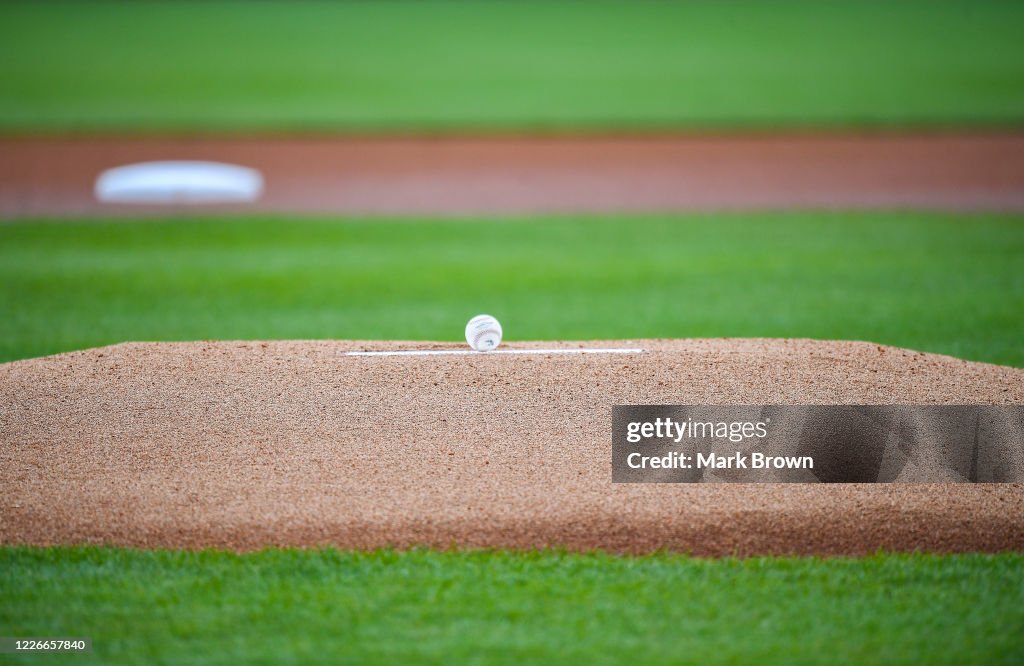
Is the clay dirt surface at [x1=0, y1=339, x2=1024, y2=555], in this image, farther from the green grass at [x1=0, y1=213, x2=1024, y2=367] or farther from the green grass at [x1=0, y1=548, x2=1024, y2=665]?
the green grass at [x1=0, y1=213, x2=1024, y2=367]

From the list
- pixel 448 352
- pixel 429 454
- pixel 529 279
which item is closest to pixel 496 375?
pixel 448 352

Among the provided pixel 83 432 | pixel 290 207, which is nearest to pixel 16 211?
pixel 290 207

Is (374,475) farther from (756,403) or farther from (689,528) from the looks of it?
(756,403)

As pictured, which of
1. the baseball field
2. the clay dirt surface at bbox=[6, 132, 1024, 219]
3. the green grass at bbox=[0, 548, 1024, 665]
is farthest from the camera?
the clay dirt surface at bbox=[6, 132, 1024, 219]

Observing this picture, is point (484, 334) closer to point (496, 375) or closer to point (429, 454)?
point (496, 375)

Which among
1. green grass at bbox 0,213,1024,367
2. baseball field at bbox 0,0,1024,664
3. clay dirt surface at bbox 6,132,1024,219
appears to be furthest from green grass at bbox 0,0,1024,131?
green grass at bbox 0,213,1024,367

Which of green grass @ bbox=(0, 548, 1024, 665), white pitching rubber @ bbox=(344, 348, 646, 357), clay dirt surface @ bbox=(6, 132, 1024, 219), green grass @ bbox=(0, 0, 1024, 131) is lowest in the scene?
green grass @ bbox=(0, 548, 1024, 665)

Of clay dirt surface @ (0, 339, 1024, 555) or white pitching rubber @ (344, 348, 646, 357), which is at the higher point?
white pitching rubber @ (344, 348, 646, 357)
